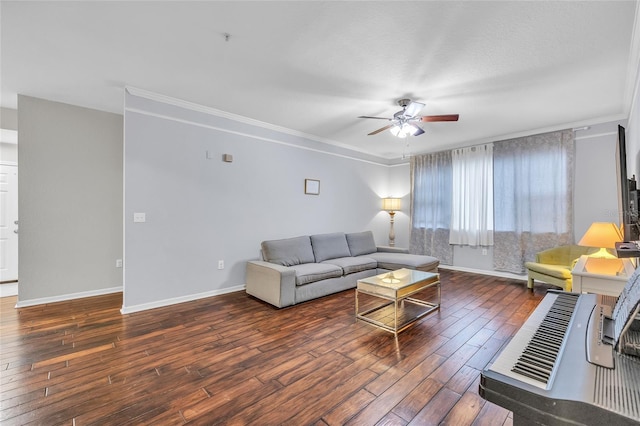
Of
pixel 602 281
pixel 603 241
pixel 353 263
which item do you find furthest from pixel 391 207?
pixel 602 281

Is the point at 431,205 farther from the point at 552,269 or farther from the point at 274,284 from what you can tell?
the point at 274,284

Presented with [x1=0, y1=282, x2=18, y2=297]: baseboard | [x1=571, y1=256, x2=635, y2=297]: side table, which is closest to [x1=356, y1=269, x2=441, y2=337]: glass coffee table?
[x1=571, y1=256, x2=635, y2=297]: side table

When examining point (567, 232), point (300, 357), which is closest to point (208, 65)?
point (300, 357)

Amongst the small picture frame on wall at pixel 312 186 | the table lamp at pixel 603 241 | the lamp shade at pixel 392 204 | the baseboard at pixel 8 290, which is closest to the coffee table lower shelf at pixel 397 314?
the table lamp at pixel 603 241

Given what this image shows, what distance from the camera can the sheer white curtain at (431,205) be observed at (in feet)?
18.8

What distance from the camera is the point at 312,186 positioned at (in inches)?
199

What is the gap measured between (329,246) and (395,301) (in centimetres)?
207

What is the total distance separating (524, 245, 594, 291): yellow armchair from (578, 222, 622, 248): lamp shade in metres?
1.25

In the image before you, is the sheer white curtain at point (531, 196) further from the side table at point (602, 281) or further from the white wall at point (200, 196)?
the white wall at point (200, 196)

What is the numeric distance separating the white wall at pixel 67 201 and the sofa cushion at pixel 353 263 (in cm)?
330

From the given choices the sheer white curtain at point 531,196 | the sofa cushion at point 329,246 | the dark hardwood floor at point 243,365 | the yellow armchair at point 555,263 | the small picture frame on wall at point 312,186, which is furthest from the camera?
the small picture frame on wall at point 312,186

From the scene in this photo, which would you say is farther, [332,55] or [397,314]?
[397,314]

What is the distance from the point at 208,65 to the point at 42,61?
158 centimetres

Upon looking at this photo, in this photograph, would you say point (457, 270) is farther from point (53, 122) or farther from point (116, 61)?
point (53, 122)
